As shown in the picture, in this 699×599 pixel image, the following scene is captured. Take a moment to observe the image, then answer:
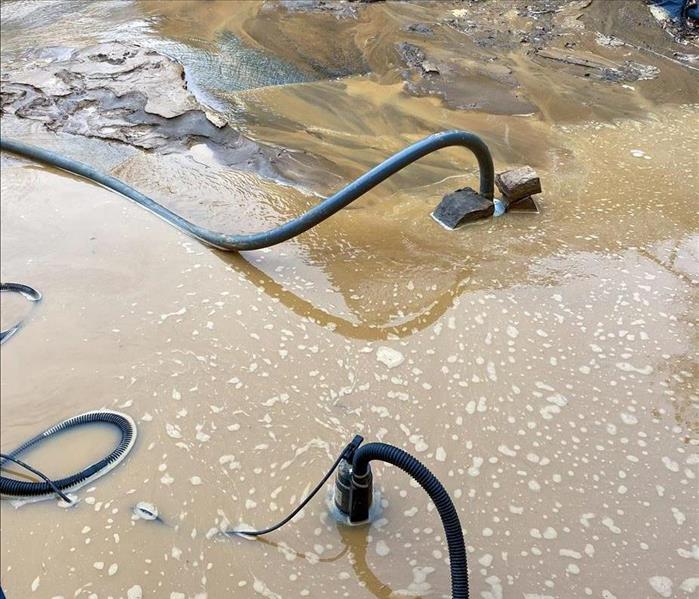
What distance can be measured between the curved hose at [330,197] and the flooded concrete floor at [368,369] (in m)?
0.11

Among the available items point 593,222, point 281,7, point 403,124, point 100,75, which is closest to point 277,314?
point 593,222

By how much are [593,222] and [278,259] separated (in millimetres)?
1942

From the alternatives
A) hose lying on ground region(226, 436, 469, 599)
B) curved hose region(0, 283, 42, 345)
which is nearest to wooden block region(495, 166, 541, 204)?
hose lying on ground region(226, 436, 469, 599)

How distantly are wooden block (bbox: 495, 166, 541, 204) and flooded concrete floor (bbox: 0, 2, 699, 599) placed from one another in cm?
16

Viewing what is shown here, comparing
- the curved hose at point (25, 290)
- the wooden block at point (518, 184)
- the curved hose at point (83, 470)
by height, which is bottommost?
the curved hose at point (83, 470)

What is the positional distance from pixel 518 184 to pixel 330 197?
1.18 metres

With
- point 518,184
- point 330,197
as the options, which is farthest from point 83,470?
point 518,184

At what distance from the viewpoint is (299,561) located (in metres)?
2.04

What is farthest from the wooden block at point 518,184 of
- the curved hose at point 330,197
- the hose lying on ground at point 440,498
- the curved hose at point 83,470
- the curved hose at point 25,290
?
the curved hose at point 25,290

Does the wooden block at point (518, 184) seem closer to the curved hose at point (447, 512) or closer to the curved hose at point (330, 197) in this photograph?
the curved hose at point (330, 197)

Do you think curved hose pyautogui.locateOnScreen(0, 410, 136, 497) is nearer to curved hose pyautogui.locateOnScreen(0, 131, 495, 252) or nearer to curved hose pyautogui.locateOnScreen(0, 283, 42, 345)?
curved hose pyautogui.locateOnScreen(0, 283, 42, 345)

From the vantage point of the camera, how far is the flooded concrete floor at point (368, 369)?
6.73 feet

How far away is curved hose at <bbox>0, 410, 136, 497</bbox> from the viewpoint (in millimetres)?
2264

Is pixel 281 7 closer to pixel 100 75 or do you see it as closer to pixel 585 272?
pixel 100 75
